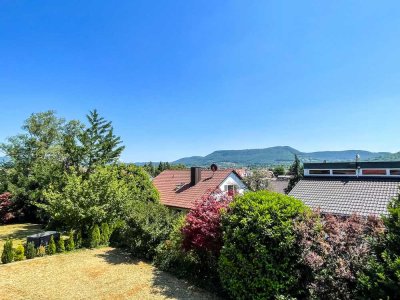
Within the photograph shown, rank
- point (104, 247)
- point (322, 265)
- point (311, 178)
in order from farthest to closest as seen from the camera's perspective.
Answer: point (311, 178), point (104, 247), point (322, 265)

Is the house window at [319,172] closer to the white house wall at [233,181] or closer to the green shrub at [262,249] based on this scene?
the white house wall at [233,181]

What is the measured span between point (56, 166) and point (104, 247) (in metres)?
9.13

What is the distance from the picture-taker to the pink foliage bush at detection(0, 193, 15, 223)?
2692 cm

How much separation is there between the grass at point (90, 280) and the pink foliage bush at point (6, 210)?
59.2ft

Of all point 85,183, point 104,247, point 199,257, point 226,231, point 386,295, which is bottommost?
point 104,247

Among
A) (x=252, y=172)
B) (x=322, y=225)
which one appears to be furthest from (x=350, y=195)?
(x=252, y=172)

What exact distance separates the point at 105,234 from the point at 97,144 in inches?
310

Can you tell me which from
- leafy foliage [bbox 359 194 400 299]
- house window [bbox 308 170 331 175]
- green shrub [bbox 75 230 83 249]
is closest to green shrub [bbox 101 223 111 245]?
green shrub [bbox 75 230 83 249]

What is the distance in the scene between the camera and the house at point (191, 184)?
25156mm

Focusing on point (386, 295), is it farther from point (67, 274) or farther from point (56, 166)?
point (56, 166)

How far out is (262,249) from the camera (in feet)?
25.1

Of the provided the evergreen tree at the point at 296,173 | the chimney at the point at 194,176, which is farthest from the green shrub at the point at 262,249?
the evergreen tree at the point at 296,173

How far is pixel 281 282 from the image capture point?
24.6 feet

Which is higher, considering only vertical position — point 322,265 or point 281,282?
point 322,265
